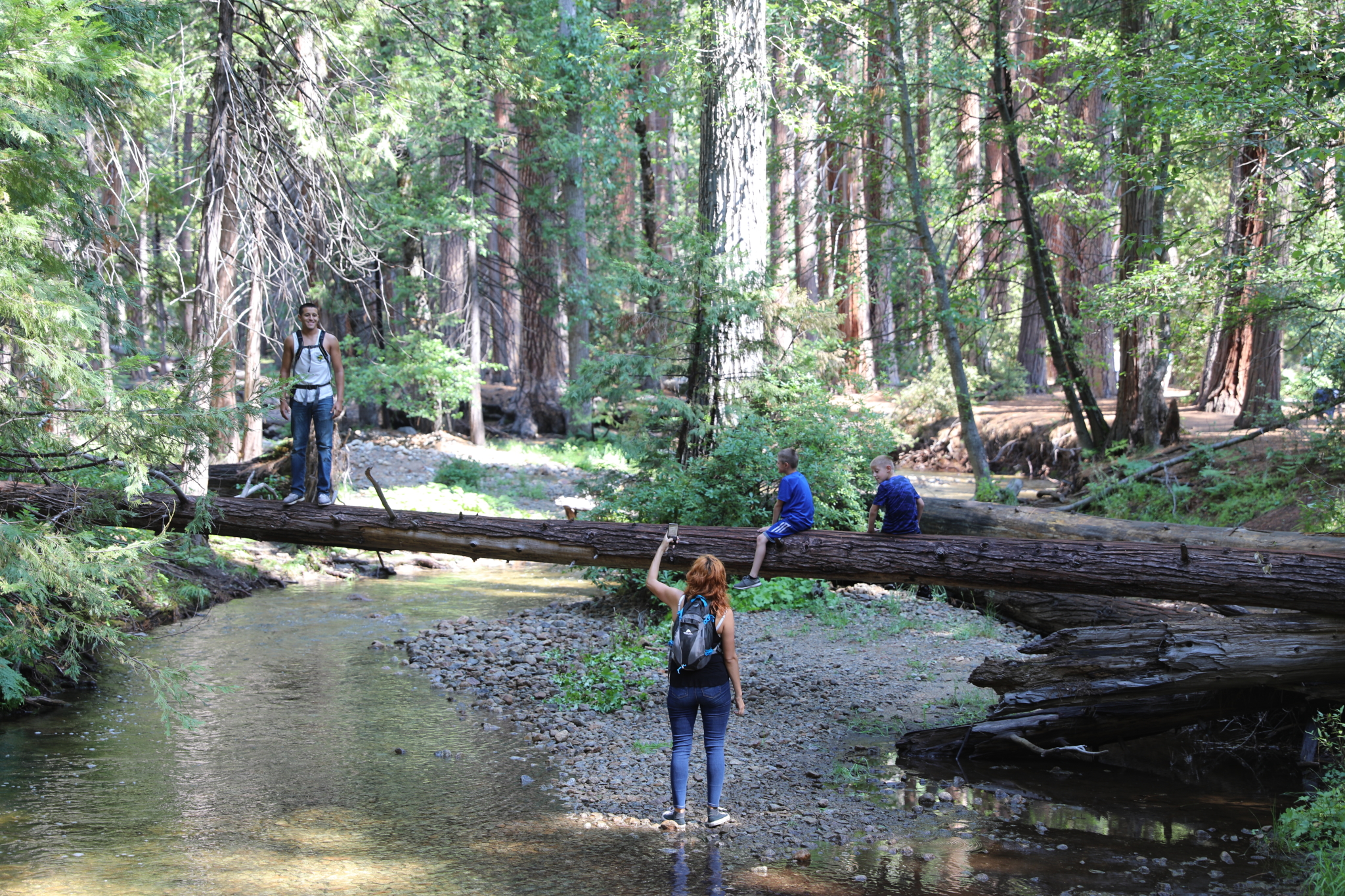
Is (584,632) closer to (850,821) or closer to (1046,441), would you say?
(850,821)

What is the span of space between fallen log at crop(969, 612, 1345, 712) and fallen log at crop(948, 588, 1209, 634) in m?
0.78

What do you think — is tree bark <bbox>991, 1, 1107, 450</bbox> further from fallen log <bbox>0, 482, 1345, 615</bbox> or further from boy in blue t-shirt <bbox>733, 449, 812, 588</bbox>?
fallen log <bbox>0, 482, 1345, 615</bbox>

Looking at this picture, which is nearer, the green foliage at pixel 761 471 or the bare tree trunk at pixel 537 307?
the green foliage at pixel 761 471

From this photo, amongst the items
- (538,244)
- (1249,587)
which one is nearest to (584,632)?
(1249,587)

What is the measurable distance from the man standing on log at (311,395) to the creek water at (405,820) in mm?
2168

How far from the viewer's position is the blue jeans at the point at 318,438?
8.66 metres

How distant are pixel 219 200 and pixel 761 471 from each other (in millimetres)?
7705

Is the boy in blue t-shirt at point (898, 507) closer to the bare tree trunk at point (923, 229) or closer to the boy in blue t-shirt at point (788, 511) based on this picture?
the boy in blue t-shirt at point (788, 511)

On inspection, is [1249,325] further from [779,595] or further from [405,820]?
[405,820]

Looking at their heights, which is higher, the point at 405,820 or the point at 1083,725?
the point at 1083,725

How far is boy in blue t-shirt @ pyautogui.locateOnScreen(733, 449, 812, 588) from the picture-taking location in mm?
7722

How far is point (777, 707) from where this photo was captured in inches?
331

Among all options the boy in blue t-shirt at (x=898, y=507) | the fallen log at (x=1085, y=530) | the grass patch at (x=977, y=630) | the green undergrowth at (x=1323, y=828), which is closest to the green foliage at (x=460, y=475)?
the fallen log at (x=1085, y=530)

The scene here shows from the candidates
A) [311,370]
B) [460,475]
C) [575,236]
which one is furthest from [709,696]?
[575,236]
